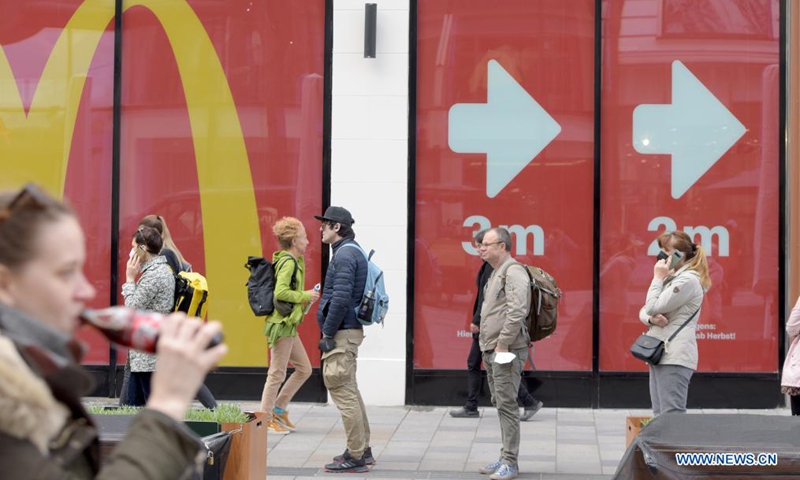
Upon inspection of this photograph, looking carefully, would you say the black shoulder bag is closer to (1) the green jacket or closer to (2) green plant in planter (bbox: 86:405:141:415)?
(1) the green jacket

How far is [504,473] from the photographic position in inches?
335

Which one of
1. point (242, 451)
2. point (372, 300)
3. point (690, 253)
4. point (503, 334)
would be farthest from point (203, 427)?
point (690, 253)

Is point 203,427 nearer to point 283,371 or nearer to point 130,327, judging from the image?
point 283,371

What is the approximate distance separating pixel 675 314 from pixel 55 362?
7216mm

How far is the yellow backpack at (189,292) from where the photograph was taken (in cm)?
895

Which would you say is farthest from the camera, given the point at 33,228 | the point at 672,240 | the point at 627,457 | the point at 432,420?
the point at 432,420

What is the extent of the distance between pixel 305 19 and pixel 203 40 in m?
1.12

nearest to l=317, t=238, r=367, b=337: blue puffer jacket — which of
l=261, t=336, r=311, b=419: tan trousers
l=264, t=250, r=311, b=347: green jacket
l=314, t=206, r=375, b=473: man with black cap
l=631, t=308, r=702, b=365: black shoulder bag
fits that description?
l=314, t=206, r=375, b=473: man with black cap

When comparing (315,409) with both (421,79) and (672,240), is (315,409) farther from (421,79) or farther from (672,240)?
(672,240)

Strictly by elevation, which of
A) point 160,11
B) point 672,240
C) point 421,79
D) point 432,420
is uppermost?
point 160,11

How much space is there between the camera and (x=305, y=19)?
12.0 meters

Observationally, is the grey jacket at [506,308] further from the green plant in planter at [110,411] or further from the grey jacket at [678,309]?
the green plant in planter at [110,411]

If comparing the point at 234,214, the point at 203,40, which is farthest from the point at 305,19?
the point at 234,214

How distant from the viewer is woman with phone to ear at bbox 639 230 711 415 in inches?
332
